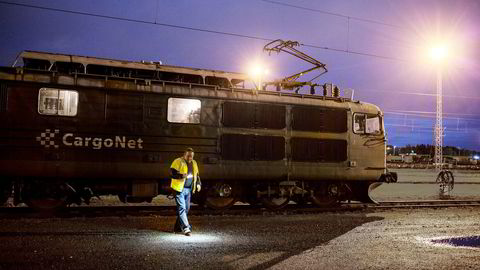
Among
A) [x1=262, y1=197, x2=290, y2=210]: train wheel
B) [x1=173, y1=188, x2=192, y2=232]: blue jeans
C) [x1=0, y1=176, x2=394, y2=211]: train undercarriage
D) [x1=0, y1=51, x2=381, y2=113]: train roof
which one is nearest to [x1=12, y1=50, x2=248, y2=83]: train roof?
[x1=0, y1=51, x2=381, y2=113]: train roof

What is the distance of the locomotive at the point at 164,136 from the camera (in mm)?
11055

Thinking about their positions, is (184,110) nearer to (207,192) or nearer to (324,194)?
(207,192)

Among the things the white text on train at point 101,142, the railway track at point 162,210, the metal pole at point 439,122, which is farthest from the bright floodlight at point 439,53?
the white text on train at point 101,142

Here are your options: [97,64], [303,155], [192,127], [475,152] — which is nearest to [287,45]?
[303,155]

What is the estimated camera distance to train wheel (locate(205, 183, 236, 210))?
42.5 feet

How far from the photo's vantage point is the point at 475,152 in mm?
129125

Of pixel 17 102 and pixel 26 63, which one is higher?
pixel 26 63

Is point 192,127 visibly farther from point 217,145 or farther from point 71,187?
point 71,187

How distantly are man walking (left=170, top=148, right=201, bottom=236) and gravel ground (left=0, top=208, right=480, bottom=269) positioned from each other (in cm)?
33

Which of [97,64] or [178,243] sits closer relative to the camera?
[178,243]

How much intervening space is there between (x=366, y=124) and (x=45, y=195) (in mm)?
10085

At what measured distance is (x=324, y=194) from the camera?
1447 centimetres

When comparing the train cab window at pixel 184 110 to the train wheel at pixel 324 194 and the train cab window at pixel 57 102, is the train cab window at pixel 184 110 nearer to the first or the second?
the train cab window at pixel 57 102

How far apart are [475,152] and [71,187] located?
453 feet
